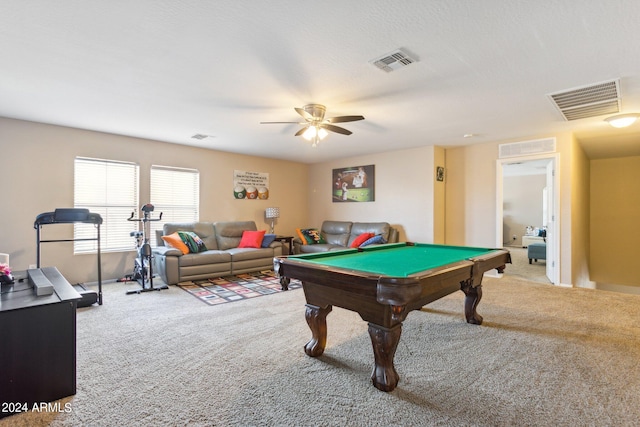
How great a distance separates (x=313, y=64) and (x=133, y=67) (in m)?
1.55

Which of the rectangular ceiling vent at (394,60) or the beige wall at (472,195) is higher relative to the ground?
the rectangular ceiling vent at (394,60)

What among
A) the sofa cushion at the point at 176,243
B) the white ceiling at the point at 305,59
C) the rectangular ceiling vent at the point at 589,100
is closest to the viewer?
the white ceiling at the point at 305,59

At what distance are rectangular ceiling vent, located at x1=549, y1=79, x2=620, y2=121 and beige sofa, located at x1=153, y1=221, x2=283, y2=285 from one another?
4786 millimetres

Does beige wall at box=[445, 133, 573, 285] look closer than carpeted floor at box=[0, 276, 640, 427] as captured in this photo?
No

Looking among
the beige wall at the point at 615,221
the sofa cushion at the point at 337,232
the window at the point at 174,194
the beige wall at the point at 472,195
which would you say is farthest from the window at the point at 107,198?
the beige wall at the point at 615,221

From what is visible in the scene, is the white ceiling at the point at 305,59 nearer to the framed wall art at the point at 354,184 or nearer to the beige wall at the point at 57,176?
the beige wall at the point at 57,176

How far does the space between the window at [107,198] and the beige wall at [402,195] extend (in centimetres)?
418

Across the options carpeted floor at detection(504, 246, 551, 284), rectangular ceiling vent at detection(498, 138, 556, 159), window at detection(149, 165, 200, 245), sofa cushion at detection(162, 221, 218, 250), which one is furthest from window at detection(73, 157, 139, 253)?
carpeted floor at detection(504, 246, 551, 284)

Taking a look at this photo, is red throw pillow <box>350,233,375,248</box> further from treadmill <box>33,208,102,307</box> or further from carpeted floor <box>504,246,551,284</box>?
treadmill <box>33,208,102,307</box>

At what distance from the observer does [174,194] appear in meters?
5.73

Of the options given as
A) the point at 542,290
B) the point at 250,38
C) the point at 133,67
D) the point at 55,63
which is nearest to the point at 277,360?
the point at 250,38

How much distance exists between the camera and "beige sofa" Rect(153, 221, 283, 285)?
15.4 ft

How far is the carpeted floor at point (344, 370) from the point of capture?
171 cm

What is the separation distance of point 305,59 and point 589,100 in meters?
3.13
